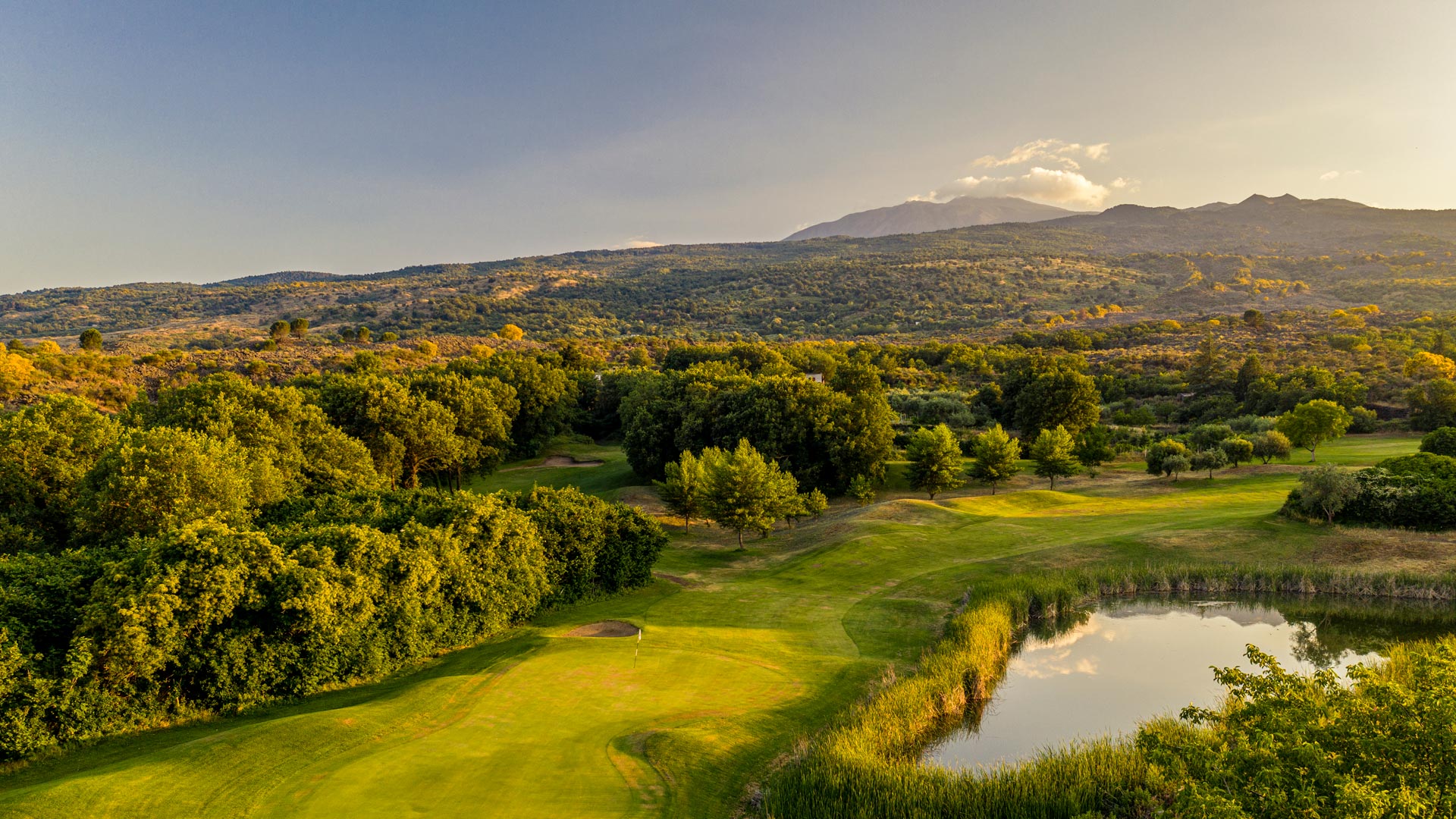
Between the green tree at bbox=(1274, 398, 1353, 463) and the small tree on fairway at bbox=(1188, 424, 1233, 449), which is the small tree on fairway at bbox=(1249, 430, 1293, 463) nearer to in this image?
the green tree at bbox=(1274, 398, 1353, 463)

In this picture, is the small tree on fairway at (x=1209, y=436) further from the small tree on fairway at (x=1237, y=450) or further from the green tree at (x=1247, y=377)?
the green tree at (x=1247, y=377)

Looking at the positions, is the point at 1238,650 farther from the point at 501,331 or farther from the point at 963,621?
the point at 501,331

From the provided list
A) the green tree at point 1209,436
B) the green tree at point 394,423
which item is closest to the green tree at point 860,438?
the green tree at point 1209,436

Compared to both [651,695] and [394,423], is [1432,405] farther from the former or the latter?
[394,423]

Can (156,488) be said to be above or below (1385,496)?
above

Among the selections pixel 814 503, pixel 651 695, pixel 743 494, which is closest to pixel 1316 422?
pixel 814 503

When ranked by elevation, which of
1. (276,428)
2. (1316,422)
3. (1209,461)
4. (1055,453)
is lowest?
(1209,461)

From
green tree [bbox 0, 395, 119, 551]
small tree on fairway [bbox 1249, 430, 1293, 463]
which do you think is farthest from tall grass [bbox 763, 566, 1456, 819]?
green tree [bbox 0, 395, 119, 551]
